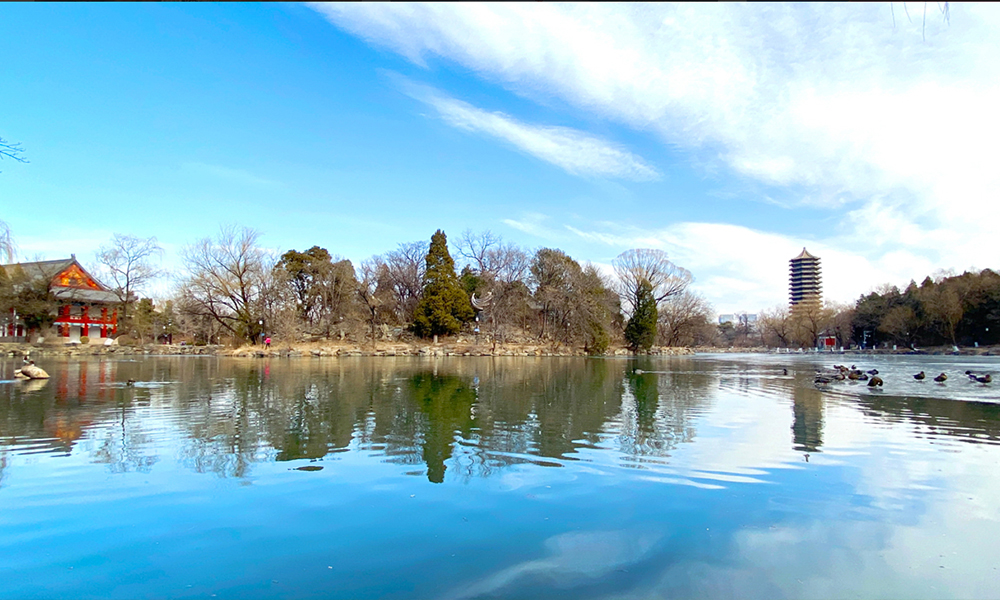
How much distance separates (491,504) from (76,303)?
2269 inches

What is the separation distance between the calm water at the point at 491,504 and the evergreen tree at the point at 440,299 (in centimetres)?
3590

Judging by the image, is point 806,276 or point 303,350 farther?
point 806,276

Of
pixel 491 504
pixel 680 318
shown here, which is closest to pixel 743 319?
pixel 680 318

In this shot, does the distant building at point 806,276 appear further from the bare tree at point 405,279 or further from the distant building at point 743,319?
the bare tree at point 405,279

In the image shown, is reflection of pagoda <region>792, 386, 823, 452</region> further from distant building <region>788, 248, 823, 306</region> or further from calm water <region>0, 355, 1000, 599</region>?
distant building <region>788, 248, 823, 306</region>

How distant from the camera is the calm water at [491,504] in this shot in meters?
4.14

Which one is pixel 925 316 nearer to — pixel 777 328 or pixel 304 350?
pixel 777 328

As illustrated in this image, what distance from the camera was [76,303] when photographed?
160 ft

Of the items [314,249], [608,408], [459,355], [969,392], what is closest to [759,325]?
[459,355]

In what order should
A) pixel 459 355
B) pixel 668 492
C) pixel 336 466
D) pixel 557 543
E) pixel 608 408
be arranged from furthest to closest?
pixel 459 355, pixel 608 408, pixel 336 466, pixel 668 492, pixel 557 543

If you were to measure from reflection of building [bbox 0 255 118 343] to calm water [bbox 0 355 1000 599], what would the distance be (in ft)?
144

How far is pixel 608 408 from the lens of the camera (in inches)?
517

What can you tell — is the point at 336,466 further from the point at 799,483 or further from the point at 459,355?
the point at 459,355

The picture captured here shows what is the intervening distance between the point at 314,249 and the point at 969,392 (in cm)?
4567
